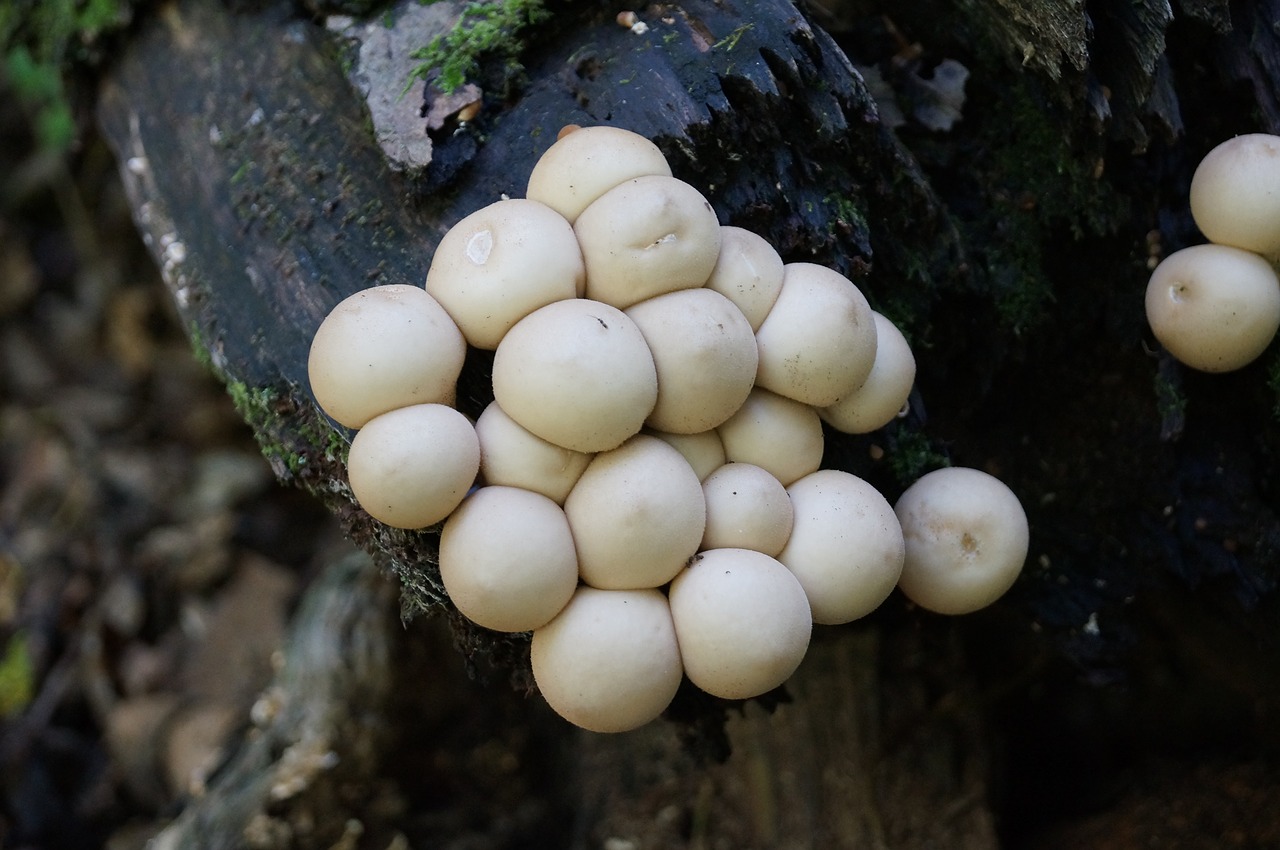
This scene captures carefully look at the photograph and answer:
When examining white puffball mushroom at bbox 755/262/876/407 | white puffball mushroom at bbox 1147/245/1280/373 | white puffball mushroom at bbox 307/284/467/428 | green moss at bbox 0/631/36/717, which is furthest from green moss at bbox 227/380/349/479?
green moss at bbox 0/631/36/717

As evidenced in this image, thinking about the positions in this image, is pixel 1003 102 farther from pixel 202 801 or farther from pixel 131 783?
pixel 131 783

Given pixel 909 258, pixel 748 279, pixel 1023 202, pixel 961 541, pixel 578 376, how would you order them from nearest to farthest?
pixel 578 376
pixel 748 279
pixel 961 541
pixel 909 258
pixel 1023 202

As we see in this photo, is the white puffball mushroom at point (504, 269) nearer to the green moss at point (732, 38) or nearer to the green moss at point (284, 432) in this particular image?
the green moss at point (284, 432)

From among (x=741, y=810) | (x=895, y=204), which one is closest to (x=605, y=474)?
(x=895, y=204)

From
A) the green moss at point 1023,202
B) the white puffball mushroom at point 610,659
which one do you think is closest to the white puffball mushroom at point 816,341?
the white puffball mushroom at point 610,659

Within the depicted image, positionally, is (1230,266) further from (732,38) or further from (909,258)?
(732,38)

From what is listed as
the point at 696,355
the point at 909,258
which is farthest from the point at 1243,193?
the point at 696,355

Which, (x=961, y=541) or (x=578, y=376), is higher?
(x=578, y=376)
